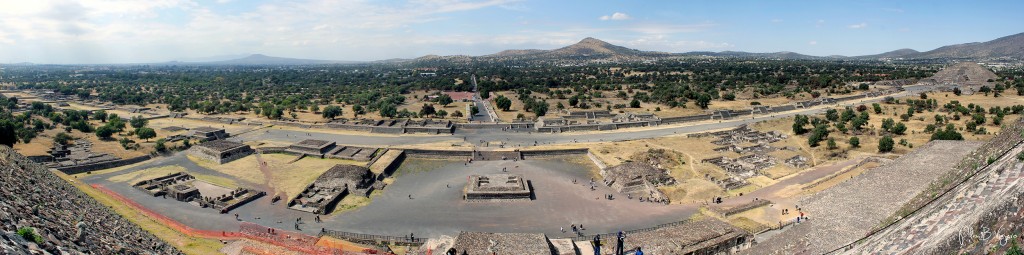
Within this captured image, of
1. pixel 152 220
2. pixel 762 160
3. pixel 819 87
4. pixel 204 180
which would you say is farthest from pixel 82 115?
pixel 819 87

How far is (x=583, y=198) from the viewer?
31922 millimetres

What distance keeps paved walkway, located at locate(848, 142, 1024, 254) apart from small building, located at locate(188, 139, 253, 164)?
4378cm

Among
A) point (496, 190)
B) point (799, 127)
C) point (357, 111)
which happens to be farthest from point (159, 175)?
point (799, 127)

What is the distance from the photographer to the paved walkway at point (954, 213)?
34.7 feet

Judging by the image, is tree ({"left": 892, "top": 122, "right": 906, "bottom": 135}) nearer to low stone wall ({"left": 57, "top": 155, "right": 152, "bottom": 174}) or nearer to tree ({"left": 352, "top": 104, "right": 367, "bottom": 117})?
tree ({"left": 352, "top": 104, "right": 367, "bottom": 117})

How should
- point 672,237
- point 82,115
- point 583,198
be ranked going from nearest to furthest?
point 672,237
point 583,198
point 82,115

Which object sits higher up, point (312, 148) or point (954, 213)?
point (954, 213)

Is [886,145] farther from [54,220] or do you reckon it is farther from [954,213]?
[54,220]

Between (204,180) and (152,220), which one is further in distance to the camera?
(204,180)

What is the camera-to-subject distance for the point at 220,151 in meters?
41.5

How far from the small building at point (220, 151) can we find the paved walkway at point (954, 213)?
4378 centimetres

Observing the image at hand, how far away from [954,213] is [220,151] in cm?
4579

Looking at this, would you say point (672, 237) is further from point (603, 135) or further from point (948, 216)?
point (603, 135)

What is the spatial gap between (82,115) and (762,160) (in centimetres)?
7693
